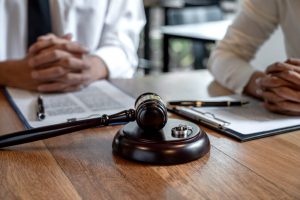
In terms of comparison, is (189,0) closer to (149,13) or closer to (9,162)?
(149,13)

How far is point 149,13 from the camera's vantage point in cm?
371

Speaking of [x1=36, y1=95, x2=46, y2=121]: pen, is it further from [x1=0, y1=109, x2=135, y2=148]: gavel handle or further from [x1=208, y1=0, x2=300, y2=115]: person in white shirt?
[x1=208, y1=0, x2=300, y2=115]: person in white shirt

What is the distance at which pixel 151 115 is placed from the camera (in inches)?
23.2

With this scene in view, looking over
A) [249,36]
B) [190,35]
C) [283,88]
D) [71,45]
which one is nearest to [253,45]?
[249,36]

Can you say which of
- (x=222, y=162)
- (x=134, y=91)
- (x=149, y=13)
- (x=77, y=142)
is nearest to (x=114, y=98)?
(x=134, y=91)

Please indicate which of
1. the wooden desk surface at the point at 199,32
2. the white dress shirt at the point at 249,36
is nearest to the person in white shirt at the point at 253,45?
the white dress shirt at the point at 249,36

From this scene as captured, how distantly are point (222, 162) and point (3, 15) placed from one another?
924 mm

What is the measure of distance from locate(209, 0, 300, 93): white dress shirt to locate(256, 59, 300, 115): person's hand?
15 cm

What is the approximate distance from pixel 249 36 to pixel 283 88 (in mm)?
360

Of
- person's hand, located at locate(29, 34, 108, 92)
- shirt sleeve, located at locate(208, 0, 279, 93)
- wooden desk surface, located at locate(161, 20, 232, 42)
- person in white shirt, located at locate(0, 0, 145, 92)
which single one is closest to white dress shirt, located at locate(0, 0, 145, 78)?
person in white shirt, located at locate(0, 0, 145, 92)

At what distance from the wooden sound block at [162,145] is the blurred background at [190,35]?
772 mm

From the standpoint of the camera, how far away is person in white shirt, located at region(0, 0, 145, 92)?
3.29ft

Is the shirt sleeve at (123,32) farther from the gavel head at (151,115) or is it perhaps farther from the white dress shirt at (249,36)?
the gavel head at (151,115)

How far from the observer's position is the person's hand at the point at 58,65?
0.98 meters
